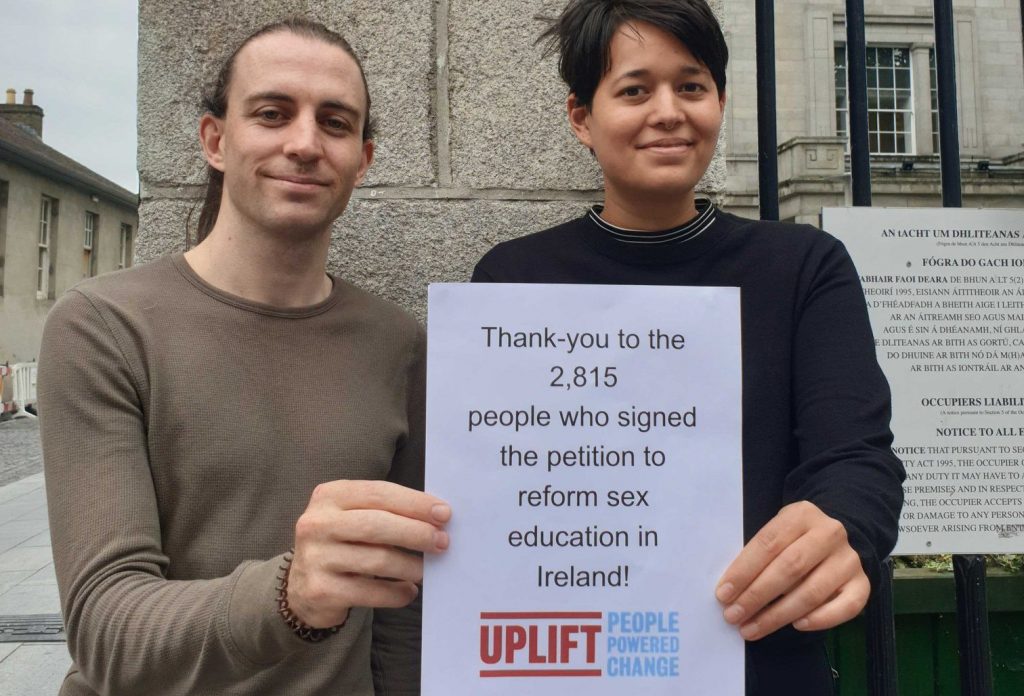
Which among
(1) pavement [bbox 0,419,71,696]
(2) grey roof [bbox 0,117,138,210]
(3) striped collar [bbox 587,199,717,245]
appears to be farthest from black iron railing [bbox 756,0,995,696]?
(2) grey roof [bbox 0,117,138,210]

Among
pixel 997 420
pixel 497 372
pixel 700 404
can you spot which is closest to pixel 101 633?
pixel 497 372

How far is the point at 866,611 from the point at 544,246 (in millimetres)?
1291

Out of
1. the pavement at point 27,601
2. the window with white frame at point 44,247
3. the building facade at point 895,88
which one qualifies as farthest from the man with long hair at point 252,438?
the window with white frame at point 44,247

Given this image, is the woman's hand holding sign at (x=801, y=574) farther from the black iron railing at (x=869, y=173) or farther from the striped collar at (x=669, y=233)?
the black iron railing at (x=869, y=173)

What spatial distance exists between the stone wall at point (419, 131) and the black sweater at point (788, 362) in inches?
25.3

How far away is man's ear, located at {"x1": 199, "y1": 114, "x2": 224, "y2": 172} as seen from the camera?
5.62 ft

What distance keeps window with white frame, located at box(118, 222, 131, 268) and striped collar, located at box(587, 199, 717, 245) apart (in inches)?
1226

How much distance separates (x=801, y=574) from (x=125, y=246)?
32.6 m

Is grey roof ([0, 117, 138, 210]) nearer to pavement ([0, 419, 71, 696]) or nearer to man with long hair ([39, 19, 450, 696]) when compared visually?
pavement ([0, 419, 71, 696])

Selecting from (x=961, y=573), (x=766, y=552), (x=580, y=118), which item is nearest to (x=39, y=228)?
(x=580, y=118)

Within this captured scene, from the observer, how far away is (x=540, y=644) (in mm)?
1178

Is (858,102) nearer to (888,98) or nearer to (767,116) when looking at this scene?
(767,116)

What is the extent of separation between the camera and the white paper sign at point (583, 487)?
1.17 m

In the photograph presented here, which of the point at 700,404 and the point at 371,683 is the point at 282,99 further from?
the point at 371,683
